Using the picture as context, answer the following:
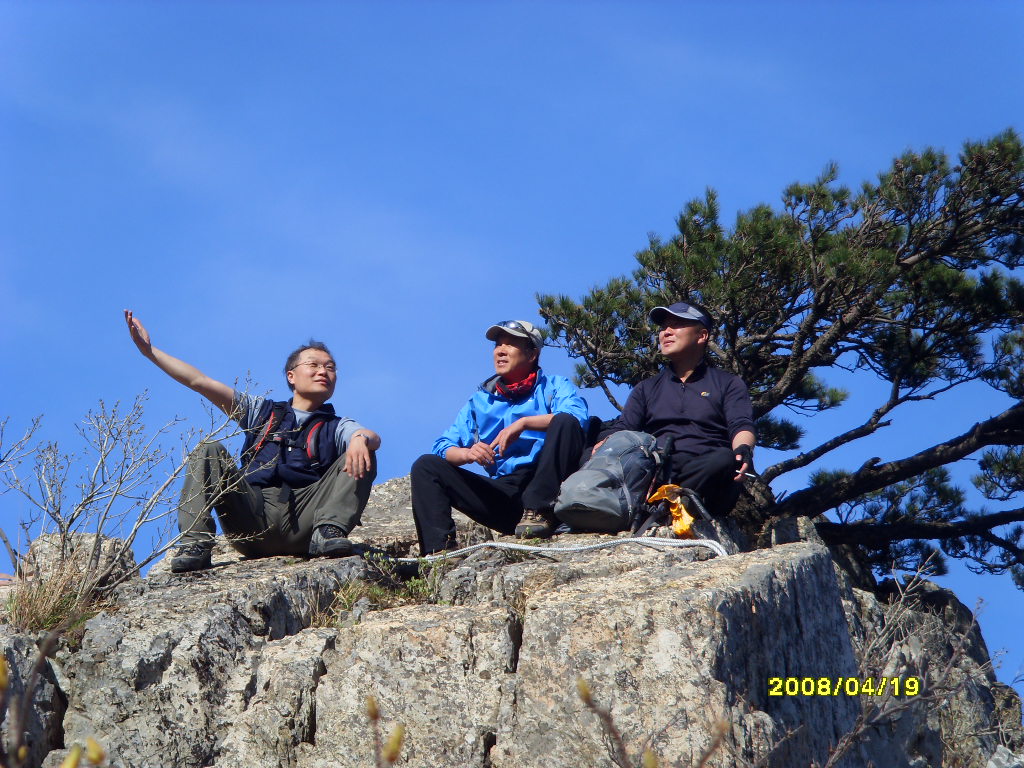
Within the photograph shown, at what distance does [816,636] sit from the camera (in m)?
4.40

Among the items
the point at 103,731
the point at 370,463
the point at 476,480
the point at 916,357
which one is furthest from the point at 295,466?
the point at 916,357

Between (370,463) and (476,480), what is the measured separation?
0.63 m

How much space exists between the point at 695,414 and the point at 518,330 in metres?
1.10

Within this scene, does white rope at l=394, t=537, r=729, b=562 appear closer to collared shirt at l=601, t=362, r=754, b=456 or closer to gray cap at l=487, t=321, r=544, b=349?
collared shirt at l=601, t=362, r=754, b=456

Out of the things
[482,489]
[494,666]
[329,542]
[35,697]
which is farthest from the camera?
[482,489]

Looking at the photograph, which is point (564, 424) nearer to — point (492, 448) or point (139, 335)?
point (492, 448)

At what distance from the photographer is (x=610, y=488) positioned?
5406 millimetres

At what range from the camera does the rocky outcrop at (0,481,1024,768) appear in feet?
11.6

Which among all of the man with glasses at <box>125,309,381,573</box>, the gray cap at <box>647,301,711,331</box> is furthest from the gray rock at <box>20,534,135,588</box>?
the gray cap at <box>647,301,711,331</box>

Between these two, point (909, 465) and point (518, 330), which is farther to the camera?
point (909, 465)

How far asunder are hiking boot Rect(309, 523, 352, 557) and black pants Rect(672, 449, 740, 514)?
177 cm

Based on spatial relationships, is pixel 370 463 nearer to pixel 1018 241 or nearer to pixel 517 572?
pixel 517 572

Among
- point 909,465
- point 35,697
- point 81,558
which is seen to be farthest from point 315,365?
point 909,465
